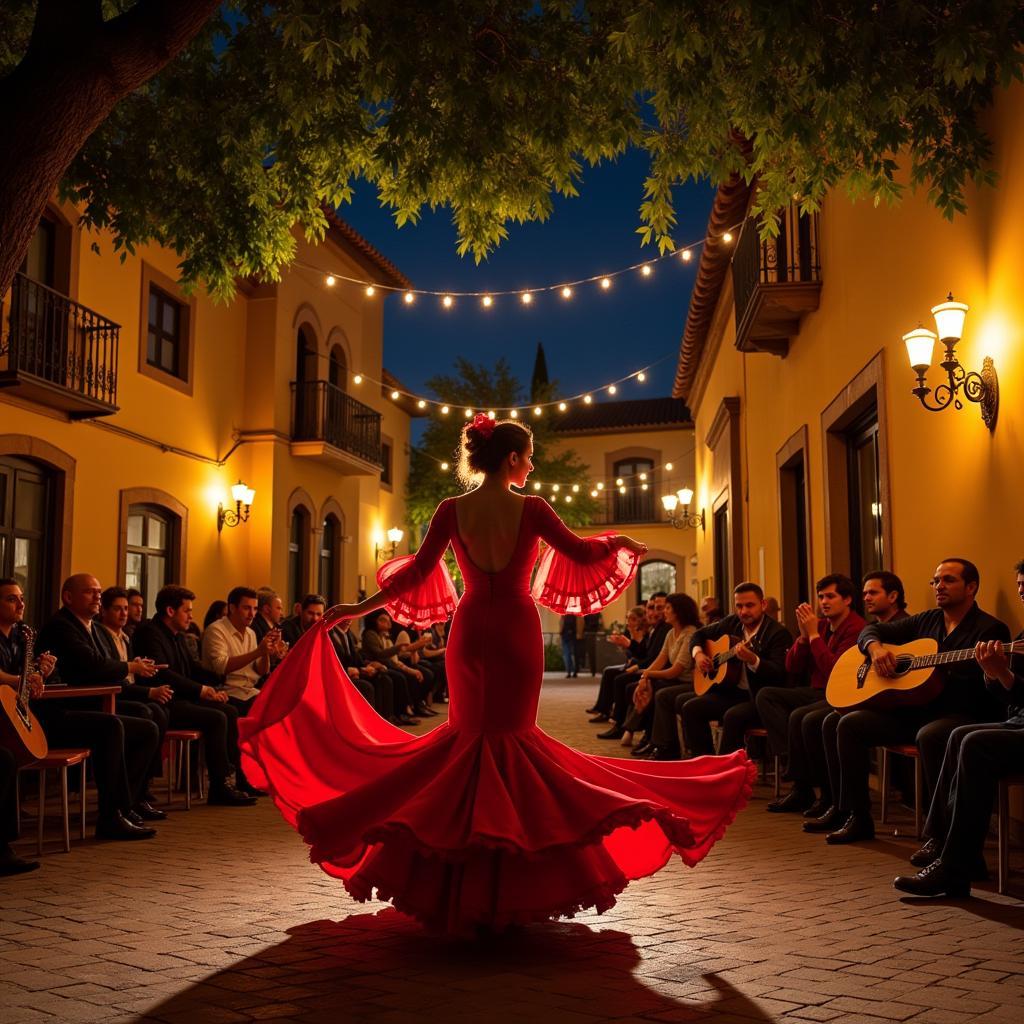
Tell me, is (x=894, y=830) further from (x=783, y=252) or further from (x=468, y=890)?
(x=783, y=252)

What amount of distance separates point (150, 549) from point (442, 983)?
12.5 meters

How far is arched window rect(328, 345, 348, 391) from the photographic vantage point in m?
21.0

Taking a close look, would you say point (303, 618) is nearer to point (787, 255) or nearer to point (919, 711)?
point (787, 255)

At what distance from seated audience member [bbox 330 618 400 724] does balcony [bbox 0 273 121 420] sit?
152 inches

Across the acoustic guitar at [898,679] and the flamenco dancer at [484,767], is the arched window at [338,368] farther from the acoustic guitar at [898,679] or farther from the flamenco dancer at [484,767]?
the flamenco dancer at [484,767]

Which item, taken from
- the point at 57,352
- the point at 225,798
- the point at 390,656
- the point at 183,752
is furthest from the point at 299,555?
the point at 225,798

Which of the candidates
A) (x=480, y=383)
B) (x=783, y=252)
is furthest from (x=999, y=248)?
(x=480, y=383)

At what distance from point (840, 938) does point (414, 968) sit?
1.56 m

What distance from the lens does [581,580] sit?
4.65 metres

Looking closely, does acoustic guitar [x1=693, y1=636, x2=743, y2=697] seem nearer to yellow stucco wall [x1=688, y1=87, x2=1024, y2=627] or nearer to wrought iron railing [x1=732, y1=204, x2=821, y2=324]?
yellow stucco wall [x1=688, y1=87, x2=1024, y2=627]

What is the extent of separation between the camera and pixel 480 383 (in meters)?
30.6

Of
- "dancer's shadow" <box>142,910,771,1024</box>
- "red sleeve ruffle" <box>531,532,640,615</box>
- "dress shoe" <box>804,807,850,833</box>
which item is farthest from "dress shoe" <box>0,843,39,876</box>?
"dress shoe" <box>804,807,850,833</box>

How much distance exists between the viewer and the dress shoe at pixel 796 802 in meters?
7.11

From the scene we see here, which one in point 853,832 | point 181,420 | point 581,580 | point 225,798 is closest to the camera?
point 581,580
